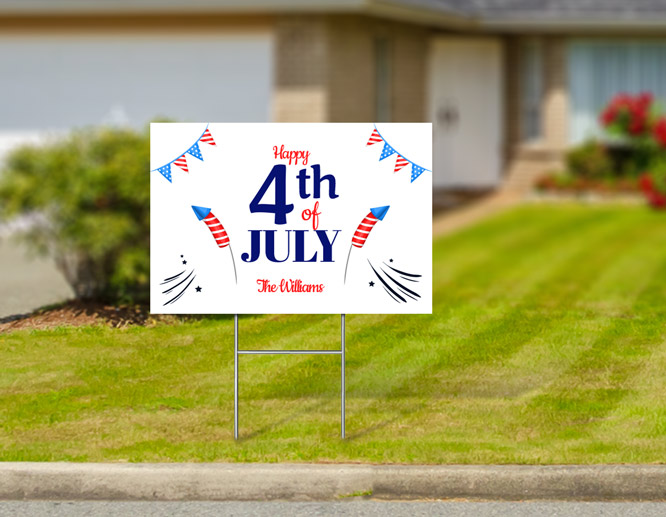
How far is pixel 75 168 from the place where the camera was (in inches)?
449

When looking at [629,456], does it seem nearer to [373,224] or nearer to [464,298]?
[373,224]

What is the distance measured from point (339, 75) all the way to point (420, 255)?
12.5 m

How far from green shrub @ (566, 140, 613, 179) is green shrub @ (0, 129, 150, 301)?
12.6m

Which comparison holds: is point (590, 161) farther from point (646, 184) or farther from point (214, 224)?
point (214, 224)

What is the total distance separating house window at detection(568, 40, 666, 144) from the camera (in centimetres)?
2352

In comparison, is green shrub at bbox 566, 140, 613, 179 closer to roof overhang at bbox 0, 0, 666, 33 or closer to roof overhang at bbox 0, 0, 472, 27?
roof overhang at bbox 0, 0, 666, 33

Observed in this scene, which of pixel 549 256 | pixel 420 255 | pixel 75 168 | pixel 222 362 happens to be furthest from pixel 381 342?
pixel 549 256

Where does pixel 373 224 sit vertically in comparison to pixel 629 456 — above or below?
above

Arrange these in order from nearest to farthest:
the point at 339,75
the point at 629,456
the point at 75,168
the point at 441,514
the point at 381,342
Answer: the point at 441,514 < the point at 629,456 < the point at 381,342 < the point at 75,168 < the point at 339,75

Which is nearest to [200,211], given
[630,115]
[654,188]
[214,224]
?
[214,224]

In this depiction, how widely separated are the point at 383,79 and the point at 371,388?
1322 centimetres

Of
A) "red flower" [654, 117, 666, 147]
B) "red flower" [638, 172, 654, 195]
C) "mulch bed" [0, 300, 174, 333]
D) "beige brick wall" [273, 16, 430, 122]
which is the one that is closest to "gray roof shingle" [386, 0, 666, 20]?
"red flower" [654, 117, 666, 147]

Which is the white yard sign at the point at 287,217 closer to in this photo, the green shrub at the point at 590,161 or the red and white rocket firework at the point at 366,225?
the red and white rocket firework at the point at 366,225

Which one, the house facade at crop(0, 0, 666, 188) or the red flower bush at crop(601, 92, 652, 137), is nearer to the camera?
the house facade at crop(0, 0, 666, 188)
